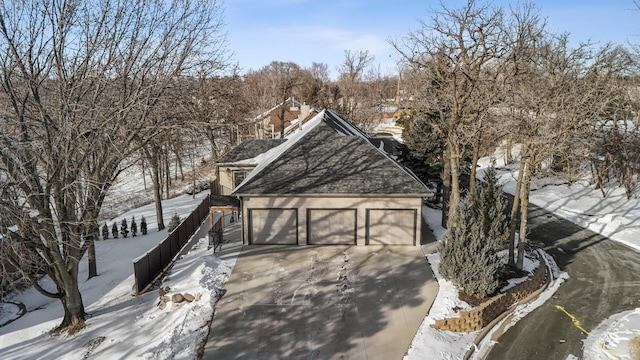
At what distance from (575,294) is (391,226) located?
7.23 m

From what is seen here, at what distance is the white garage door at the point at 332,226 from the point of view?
18.9 meters

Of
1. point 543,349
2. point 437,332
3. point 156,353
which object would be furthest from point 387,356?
point 156,353

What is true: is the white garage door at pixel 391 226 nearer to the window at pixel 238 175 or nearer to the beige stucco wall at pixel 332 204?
the beige stucco wall at pixel 332 204

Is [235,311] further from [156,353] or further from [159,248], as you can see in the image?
[159,248]

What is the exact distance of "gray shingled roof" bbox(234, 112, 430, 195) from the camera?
18.7m

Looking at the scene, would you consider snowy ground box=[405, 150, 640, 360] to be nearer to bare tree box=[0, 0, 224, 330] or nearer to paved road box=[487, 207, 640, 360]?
paved road box=[487, 207, 640, 360]

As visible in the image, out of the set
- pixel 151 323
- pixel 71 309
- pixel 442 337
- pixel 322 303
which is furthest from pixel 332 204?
pixel 71 309

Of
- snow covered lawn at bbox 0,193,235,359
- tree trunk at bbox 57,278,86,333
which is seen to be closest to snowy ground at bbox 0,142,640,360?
snow covered lawn at bbox 0,193,235,359

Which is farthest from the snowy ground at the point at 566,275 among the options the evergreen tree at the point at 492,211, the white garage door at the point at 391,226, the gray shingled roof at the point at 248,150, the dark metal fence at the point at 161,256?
the gray shingled roof at the point at 248,150

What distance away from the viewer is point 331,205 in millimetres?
18828

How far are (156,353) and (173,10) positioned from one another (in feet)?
38.0

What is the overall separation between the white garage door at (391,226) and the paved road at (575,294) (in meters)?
6.06

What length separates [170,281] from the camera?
1547cm

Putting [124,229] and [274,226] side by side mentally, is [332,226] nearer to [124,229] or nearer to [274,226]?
[274,226]
